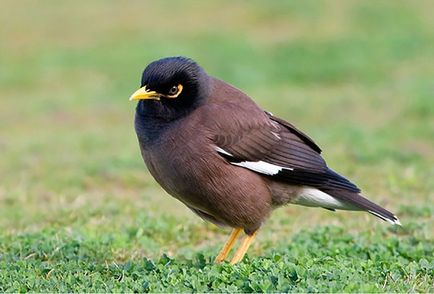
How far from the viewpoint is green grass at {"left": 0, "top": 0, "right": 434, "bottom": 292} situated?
6.65m

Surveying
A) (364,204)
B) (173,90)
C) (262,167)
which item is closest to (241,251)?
(262,167)

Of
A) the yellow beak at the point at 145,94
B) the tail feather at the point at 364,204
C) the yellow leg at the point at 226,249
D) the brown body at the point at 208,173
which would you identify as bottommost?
the yellow leg at the point at 226,249

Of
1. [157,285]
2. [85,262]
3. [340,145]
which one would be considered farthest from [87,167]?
[157,285]

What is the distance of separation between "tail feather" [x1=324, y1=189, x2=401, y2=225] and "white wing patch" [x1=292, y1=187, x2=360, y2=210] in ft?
0.19

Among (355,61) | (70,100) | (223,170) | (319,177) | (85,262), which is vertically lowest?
(85,262)

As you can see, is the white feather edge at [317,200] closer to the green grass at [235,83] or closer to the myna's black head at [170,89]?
the green grass at [235,83]

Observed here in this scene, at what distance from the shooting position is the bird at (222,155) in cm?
679

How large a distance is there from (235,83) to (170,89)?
12.3 m

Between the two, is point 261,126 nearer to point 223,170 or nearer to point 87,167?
point 223,170

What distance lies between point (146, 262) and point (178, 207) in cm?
373

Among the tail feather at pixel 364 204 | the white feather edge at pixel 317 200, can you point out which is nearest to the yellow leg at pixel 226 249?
the white feather edge at pixel 317 200

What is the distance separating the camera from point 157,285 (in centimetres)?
603

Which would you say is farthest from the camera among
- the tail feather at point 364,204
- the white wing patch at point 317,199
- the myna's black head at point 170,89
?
the white wing patch at point 317,199

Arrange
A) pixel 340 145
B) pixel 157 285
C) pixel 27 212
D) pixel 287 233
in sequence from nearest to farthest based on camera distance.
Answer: pixel 157 285 → pixel 287 233 → pixel 27 212 → pixel 340 145
